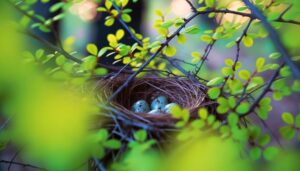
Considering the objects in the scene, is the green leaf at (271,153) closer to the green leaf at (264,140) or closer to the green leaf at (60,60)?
the green leaf at (264,140)

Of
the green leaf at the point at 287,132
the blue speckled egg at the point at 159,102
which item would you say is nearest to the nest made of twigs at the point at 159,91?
the blue speckled egg at the point at 159,102

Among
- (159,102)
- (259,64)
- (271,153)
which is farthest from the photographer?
(159,102)

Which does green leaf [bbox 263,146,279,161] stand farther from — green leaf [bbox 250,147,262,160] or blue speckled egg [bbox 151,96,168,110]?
blue speckled egg [bbox 151,96,168,110]

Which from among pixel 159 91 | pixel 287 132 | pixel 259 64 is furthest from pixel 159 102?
pixel 287 132

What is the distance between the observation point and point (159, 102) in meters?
0.96

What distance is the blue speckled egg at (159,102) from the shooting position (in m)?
0.95

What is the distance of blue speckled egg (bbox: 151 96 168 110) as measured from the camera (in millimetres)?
946

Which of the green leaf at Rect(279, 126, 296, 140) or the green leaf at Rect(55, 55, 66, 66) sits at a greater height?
the green leaf at Rect(55, 55, 66, 66)

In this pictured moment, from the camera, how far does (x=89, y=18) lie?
7.04 ft

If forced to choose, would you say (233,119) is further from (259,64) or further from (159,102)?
(159,102)

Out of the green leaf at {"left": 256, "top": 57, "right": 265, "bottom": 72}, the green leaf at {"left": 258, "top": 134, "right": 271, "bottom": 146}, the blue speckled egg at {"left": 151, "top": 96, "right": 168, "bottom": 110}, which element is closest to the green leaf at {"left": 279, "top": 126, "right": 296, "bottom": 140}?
the green leaf at {"left": 258, "top": 134, "right": 271, "bottom": 146}

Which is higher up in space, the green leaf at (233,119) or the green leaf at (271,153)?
the green leaf at (233,119)

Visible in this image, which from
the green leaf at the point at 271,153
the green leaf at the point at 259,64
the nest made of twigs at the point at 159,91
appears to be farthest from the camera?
the nest made of twigs at the point at 159,91

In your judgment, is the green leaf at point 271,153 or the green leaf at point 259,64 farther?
the green leaf at point 259,64
